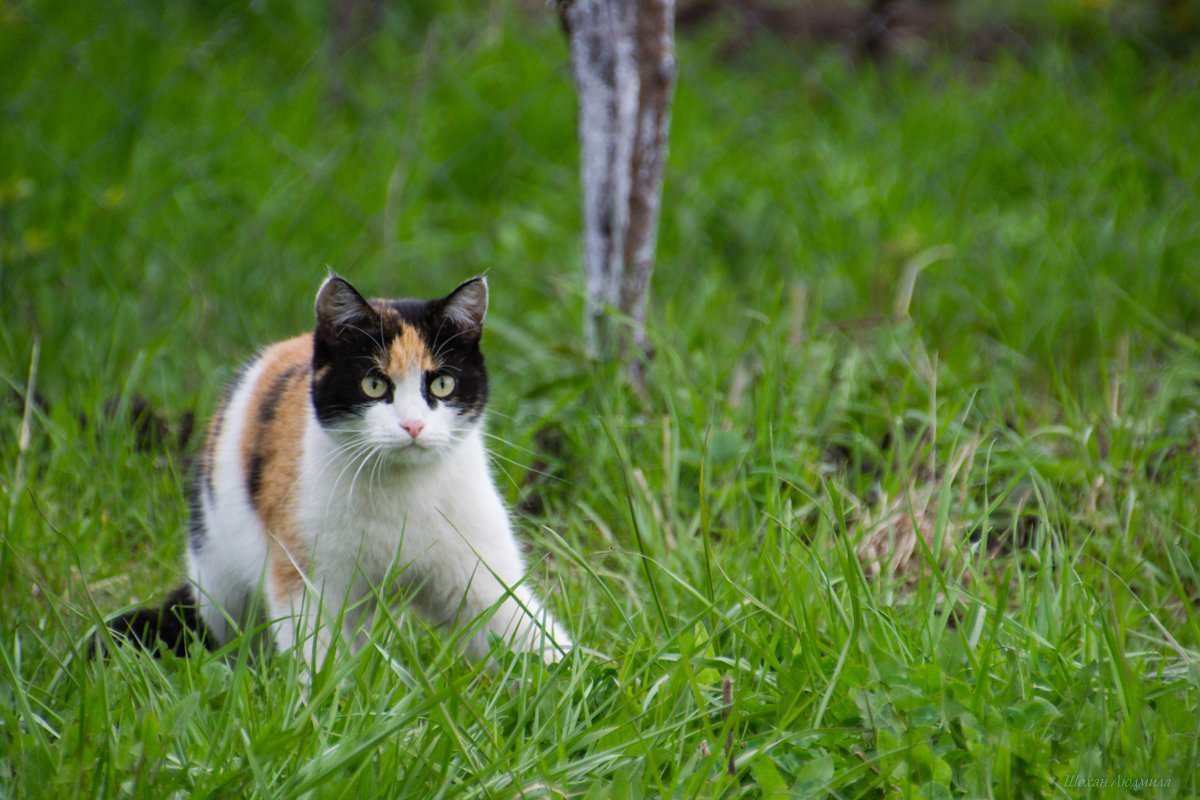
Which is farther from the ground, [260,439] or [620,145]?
[620,145]

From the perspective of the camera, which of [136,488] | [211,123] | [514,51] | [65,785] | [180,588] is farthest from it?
[514,51]

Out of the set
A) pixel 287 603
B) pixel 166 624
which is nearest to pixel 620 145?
pixel 287 603

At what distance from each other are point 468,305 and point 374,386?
24cm

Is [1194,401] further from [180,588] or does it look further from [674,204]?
[180,588]

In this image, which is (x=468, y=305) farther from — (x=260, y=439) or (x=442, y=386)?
(x=260, y=439)

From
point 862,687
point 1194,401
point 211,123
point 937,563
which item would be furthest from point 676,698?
point 211,123

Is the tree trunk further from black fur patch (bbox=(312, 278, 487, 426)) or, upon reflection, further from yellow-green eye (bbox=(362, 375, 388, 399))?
yellow-green eye (bbox=(362, 375, 388, 399))

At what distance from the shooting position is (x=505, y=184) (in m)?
4.18

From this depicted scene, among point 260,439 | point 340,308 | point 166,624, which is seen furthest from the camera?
point 260,439

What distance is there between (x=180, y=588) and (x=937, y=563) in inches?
60.6

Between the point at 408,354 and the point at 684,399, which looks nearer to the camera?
the point at 408,354

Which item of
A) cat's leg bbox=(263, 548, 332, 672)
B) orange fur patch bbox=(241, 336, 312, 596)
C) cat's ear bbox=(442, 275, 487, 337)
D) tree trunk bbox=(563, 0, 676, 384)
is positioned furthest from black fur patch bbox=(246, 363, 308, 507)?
tree trunk bbox=(563, 0, 676, 384)

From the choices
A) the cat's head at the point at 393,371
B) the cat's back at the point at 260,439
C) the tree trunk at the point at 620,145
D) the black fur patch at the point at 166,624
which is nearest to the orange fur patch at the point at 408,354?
the cat's head at the point at 393,371

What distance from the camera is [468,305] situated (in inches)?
75.2
